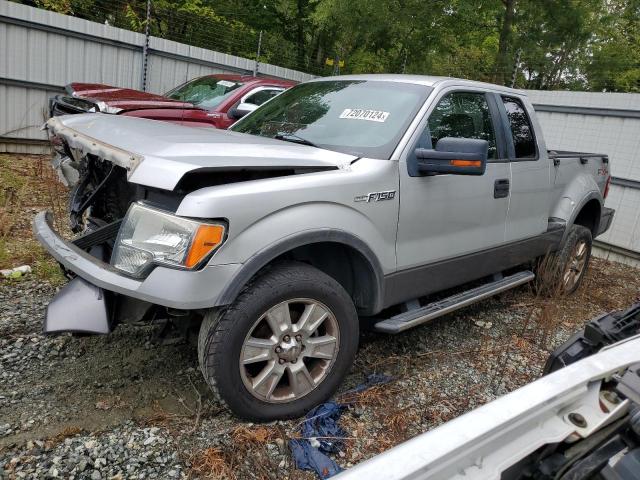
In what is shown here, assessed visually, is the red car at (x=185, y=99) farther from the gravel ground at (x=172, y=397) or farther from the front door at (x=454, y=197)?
the gravel ground at (x=172, y=397)

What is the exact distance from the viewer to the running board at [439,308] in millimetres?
2990

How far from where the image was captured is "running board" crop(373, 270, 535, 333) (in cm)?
299

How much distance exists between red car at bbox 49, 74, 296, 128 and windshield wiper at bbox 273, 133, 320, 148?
1.46 meters

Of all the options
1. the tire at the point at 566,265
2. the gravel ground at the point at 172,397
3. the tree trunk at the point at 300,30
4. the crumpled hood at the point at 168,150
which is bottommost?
the gravel ground at the point at 172,397

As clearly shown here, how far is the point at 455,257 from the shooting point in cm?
351

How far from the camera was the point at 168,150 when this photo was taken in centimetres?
241

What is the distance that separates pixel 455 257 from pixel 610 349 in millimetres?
1769

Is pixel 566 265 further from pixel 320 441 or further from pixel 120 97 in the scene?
pixel 120 97

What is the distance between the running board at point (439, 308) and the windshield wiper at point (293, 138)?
1170mm

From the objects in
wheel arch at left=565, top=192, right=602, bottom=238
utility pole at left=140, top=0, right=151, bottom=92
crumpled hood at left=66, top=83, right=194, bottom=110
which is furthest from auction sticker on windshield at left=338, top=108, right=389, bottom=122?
utility pole at left=140, top=0, right=151, bottom=92

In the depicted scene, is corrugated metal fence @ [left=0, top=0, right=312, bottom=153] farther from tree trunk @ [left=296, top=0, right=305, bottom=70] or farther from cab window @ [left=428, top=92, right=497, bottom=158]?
tree trunk @ [left=296, top=0, right=305, bottom=70]

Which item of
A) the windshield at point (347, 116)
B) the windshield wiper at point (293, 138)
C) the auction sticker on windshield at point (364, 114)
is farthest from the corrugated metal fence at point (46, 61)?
the auction sticker on windshield at point (364, 114)

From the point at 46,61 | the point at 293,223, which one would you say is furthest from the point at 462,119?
the point at 46,61

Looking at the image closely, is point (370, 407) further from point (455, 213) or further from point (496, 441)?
point (496, 441)
